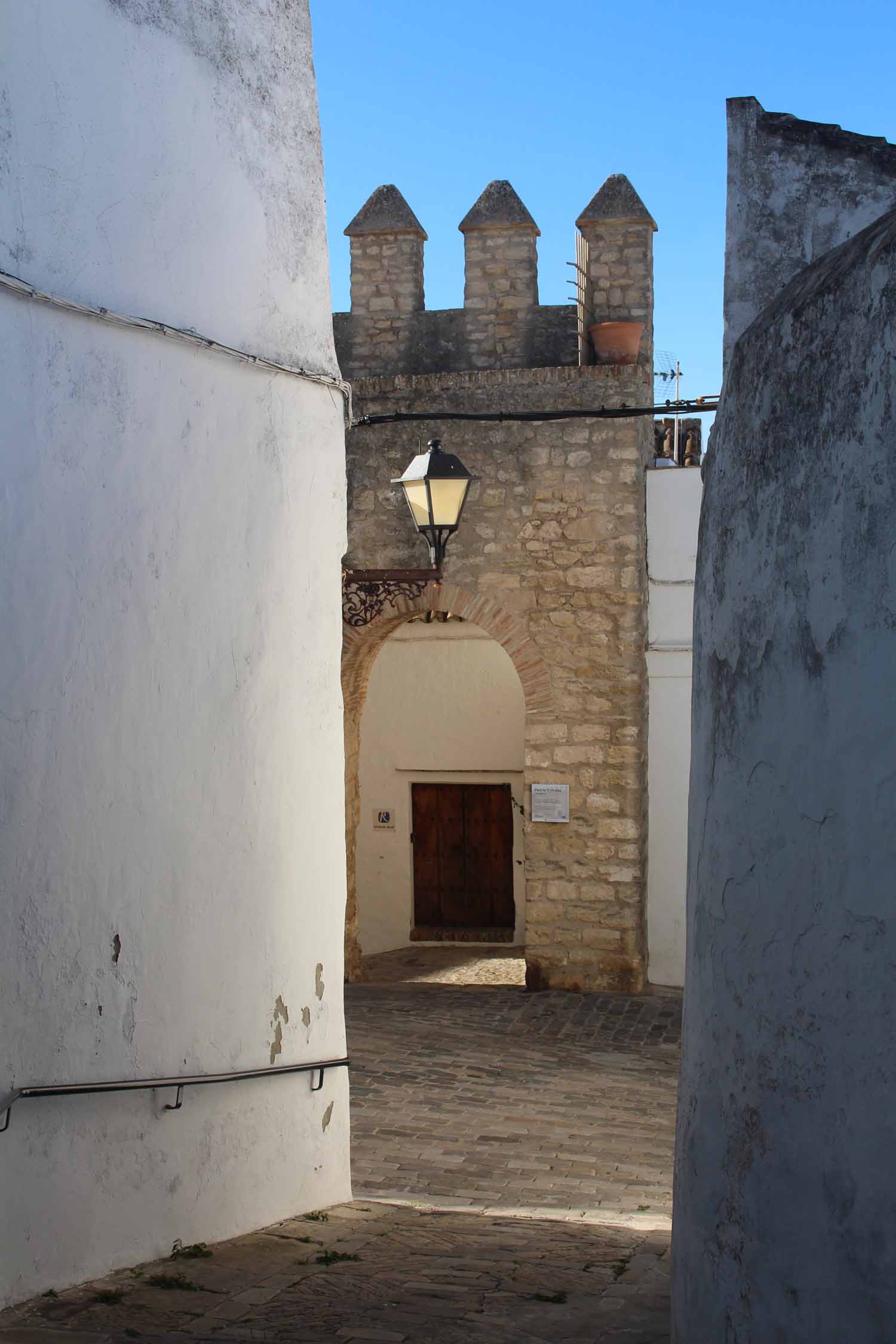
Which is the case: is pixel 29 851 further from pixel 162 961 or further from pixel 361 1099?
pixel 361 1099

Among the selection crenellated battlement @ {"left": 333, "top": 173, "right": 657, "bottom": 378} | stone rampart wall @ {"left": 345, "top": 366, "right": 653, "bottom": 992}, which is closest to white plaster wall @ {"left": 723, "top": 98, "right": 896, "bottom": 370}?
stone rampart wall @ {"left": 345, "top": 366, "right": 653, "bottom": 992}

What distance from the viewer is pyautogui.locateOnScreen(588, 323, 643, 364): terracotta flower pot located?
10180 mm

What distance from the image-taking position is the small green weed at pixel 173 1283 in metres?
4.00

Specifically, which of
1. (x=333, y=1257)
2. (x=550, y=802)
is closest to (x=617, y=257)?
(x=550, y=802)

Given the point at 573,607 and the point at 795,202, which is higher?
the point at 795,202

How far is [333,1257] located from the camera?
4.44 metres

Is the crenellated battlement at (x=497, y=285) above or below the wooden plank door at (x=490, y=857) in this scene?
above

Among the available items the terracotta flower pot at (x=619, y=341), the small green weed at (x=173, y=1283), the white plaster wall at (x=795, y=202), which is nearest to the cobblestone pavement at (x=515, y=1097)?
the small green weed at (x=173, y=1283)

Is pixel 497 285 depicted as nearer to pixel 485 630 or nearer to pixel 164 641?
pixel 485 630

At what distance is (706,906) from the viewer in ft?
10.2

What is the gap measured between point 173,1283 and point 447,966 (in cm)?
850

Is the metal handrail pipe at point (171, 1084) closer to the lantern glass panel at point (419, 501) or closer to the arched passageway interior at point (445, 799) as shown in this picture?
the lantern glass panel at point (419, 501)

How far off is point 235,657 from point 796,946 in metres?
2.81

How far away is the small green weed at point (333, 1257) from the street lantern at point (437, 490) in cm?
430
